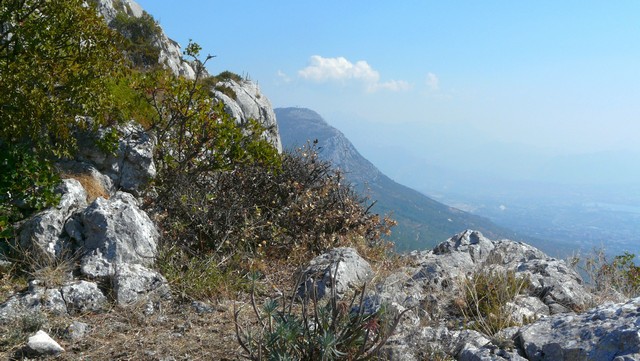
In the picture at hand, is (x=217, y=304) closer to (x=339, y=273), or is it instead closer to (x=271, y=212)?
(x=339, y=273)

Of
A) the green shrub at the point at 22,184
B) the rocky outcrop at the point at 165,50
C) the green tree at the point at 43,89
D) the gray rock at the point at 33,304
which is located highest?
the rocky outcrop at the point at 165,50

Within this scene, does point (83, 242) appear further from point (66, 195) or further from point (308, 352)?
point (308, 352)

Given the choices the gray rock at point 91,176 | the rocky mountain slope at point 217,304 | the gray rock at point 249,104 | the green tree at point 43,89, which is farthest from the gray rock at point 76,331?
the gray rock at point 249,104

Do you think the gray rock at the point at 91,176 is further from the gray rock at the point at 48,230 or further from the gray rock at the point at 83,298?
the gray rock at the point at 83,298

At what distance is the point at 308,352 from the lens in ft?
14.0

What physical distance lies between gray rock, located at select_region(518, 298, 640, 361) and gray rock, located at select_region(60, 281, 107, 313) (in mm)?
4634

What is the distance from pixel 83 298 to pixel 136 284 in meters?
0.63

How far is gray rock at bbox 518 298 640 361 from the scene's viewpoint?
4.09m

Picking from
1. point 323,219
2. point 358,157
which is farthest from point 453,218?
point 323,219

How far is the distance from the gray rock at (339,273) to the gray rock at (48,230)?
10.8 ft

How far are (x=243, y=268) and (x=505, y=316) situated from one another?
3.93 metres

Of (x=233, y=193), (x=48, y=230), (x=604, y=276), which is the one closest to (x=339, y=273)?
(x=233, y=193)

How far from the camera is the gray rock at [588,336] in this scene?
4.09 m

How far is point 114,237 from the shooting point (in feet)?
23.2
